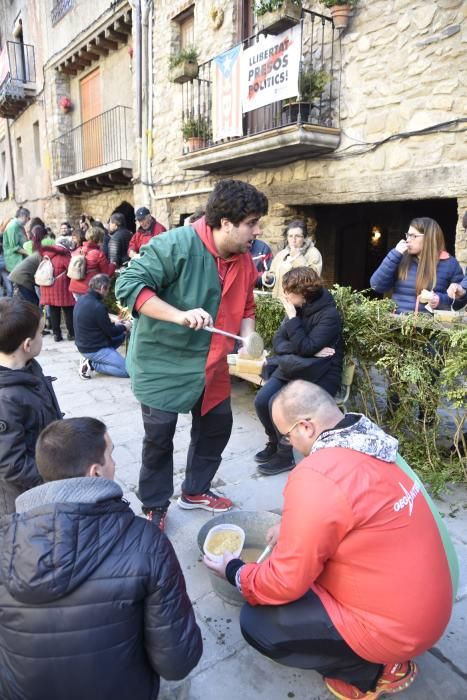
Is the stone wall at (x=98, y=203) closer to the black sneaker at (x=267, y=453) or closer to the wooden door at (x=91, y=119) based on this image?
the wooden door at (x=91, y=119)

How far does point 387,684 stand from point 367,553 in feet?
2.01

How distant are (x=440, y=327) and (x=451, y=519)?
1.19 meters

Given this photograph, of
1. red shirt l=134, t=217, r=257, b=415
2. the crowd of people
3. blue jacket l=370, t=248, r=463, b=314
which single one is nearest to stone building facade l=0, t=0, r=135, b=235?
blue jacket l=370, t=248, r=463, b=314

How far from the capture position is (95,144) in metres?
13.8

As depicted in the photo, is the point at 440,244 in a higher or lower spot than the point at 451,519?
higher

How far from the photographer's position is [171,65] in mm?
8820

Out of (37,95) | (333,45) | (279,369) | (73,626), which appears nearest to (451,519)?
(279,369)

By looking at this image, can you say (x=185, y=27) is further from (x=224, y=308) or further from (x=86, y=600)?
(x=86, y=600)

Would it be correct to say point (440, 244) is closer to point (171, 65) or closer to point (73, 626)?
point (73, 626)

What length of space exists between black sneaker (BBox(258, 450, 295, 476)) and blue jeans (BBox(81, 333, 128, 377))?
114 inches

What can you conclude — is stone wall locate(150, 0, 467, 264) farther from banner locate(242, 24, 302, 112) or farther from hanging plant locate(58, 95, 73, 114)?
hanging plant locate(58, 95, 73, 114)

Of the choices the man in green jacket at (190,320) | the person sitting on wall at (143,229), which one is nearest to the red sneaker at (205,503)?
the man in green jacket at (190,320)

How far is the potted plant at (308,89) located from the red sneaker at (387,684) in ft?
20.5

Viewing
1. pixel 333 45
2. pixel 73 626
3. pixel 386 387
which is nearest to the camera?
pixel 73 626
